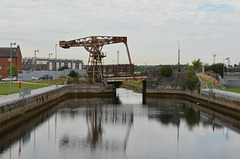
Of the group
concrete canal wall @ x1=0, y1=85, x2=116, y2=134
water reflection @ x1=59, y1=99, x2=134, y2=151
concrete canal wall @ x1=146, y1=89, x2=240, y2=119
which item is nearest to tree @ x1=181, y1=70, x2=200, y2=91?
concrete canal wall @ x1=146, y1=89, x2=240, y2=119

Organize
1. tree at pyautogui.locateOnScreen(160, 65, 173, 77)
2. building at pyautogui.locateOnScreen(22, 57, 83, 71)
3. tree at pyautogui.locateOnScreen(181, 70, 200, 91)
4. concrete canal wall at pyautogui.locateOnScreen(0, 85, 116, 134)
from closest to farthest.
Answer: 1. concrete canal wall at pyautogui.locateOnScreen(0, 85, 116, 134)
2. tree at pyautogui.locateOnScreen(181, 70, 200, 91)
3. tree at pyautogui.locateOnScreen(160, 65, 173, 77)
4. building at pyautogui.locateOnScreen(22, 57, 83, 71)

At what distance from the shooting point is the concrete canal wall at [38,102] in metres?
27.6

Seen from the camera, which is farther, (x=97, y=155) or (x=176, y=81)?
(x=176, y=81)

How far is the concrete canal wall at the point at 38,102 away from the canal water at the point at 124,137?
3.87ft

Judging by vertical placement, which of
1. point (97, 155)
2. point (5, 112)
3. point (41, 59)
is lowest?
point (97, 155)

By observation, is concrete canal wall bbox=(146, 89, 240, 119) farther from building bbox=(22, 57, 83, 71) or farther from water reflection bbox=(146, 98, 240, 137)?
building bbox=(22, 57, 83, 71)

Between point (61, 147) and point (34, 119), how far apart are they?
41.9ft

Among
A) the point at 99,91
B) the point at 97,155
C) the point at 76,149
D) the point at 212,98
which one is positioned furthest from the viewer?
the point at 99,91

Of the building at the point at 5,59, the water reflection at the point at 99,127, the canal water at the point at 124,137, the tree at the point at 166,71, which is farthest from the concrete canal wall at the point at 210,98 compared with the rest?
the building at the point at 5,59

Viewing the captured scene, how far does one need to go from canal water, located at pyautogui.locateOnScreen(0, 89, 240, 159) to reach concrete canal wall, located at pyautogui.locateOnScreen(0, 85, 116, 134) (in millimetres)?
1180

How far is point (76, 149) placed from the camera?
73.4 feet

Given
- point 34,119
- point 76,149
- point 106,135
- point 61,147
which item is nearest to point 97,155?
point 76,149

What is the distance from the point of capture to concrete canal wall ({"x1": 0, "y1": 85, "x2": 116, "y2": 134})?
2762cm

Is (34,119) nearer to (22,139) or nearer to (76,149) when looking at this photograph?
(22,139)
